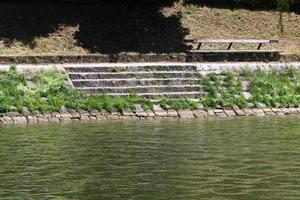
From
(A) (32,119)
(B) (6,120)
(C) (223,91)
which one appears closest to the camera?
(B) (6,120)

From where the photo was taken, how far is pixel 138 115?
20.8 m

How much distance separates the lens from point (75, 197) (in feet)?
33.8

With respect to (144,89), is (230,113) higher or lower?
lower

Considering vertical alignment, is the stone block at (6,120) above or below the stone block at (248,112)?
above

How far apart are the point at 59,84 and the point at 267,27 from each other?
14.6 metres

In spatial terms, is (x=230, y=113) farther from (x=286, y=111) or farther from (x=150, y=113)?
(x=150, y=113)

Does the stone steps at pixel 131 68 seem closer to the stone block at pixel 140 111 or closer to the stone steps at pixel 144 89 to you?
the stone steps at pixel 144 89

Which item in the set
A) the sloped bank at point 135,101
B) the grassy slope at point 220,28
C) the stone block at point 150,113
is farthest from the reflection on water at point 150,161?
the grassy slope at point 220,28

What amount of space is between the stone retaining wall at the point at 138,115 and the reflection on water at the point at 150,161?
3.81 feet

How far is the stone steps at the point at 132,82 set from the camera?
2259cm

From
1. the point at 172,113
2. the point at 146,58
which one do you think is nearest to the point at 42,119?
the point at 172,113

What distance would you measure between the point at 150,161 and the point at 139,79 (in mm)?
10139

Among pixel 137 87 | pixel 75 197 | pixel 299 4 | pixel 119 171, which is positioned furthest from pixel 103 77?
pixel 299 4

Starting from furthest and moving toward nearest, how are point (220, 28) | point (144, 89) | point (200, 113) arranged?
point (220, 28)
point (144, 89)
point (200, 113)
